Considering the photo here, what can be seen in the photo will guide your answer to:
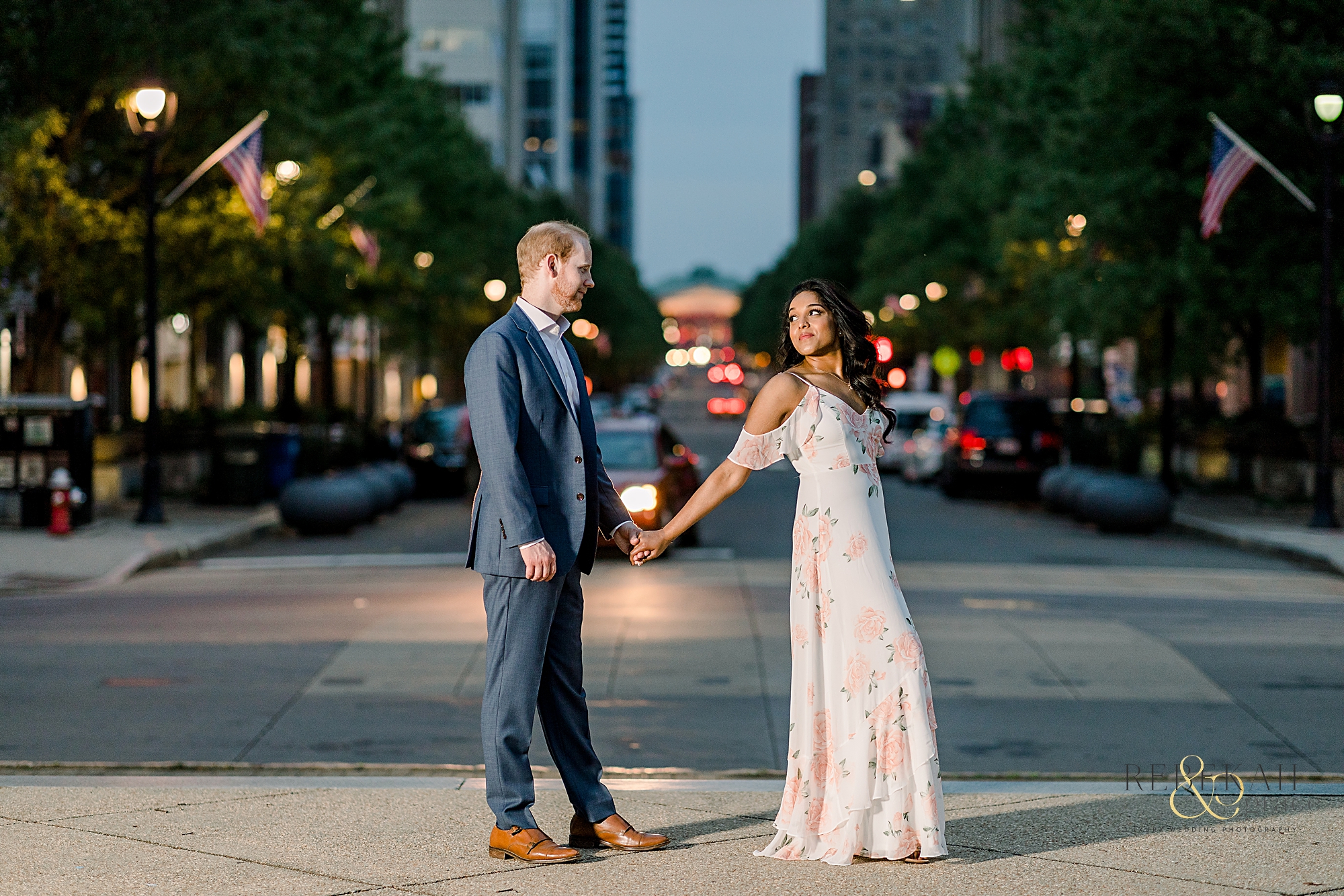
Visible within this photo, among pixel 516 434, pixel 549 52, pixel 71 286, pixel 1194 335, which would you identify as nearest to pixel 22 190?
pixel 71 286

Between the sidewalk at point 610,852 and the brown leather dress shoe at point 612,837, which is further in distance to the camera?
the brown leather dress shoe at point 612,837

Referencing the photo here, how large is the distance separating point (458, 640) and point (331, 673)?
1.38 meters

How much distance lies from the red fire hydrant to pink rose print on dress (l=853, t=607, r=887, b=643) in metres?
15.9

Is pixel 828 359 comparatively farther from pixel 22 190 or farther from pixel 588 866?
pixel 22 190

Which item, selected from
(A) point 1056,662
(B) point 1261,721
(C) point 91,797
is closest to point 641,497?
(A) point 1056,662

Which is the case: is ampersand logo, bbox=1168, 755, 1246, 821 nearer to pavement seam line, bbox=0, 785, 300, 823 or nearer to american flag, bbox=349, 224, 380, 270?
pavement seam line, bbox=0, 785, 300, 823

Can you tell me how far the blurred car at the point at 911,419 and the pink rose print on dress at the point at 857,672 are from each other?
30142mm

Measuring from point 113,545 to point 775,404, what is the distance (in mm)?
14593

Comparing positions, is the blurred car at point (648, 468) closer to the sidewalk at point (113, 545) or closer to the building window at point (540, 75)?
the sidewalk at point (113, 545)

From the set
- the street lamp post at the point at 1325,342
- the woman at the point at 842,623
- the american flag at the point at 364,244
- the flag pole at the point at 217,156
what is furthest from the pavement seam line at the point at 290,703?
the american flag at the point at 364,244

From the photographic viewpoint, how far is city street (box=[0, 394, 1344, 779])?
8125 mm

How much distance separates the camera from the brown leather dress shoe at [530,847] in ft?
17.0

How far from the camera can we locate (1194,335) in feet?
103

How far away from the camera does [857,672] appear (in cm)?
514
